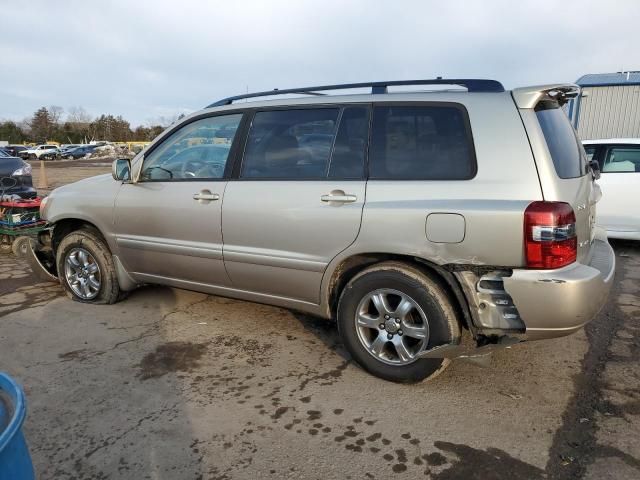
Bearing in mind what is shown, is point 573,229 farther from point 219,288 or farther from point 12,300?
point 12,300

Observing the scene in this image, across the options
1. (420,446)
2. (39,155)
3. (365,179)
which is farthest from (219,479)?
(39,155)

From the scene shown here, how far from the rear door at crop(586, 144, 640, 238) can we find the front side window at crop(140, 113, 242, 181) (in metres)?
5.42

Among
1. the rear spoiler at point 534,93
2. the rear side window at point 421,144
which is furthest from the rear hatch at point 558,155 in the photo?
the rear side window at point 421,144

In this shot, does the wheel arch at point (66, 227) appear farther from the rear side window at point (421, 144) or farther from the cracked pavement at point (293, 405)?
the rear side window at point (421, 144)

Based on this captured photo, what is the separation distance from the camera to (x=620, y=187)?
6.69m

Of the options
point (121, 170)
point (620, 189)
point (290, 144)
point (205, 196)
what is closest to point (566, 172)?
point (290, 144)

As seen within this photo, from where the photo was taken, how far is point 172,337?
3994 mm

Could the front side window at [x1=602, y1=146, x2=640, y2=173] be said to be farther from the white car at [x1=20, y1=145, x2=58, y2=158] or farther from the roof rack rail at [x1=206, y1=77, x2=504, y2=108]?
the white car at [x1=20, y1=145, x2=58, y2=158]

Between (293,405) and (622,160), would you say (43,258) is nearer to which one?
(293,405)

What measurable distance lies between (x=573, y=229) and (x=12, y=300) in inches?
200

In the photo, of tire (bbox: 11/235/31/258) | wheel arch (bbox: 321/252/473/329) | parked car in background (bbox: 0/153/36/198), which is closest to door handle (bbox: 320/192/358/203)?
wheel arch (bbox: 321/252/473/329)

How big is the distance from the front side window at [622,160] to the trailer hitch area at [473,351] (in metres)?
5.09

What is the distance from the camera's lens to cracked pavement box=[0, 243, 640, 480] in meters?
2.45

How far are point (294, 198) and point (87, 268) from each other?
2.49 m
